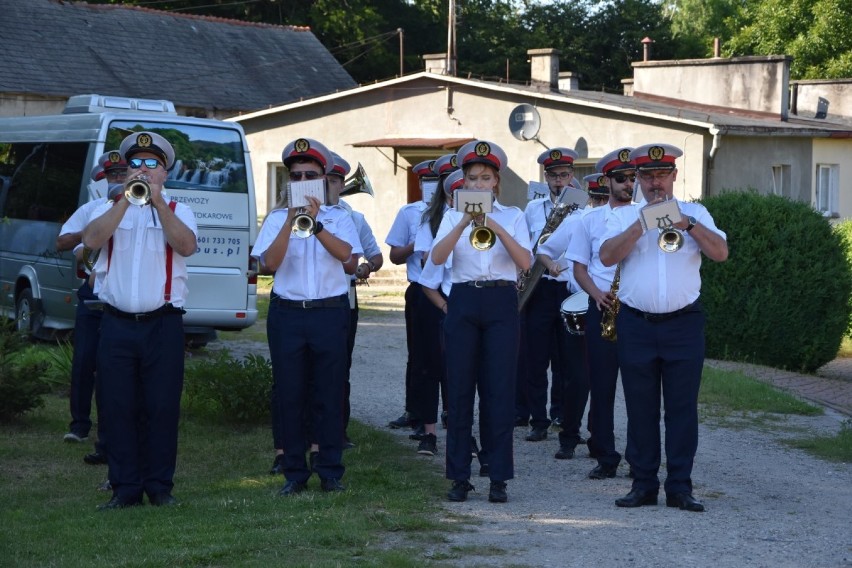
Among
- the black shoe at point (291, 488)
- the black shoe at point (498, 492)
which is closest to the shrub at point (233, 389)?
the black shoe at point (291, 488)

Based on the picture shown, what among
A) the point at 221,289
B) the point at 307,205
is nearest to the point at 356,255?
the point at 307,205

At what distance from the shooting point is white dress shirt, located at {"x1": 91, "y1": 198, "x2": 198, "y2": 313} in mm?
7250

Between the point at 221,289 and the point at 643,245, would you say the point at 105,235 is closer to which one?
the point at 643,245

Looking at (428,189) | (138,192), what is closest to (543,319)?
(428,189)

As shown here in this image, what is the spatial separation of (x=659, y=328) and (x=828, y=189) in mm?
25811

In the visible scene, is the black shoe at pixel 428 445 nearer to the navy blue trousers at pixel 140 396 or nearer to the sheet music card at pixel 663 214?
the navy blue trousers at pixel 140 396

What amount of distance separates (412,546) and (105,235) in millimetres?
2409

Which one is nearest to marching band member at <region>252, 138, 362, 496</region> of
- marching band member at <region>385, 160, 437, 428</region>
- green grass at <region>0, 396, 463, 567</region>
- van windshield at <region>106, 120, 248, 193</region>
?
green grass at <region>0, 396, 463, 567</region>

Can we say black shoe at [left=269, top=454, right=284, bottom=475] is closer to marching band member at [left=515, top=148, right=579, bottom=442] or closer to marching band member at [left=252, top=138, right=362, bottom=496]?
marching band member at [left=252, top=138, right=362, bottom=496]

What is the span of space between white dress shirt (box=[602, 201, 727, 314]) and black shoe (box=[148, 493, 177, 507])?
9.50 ft

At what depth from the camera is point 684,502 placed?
24.4 ft

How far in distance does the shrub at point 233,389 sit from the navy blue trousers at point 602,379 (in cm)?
299

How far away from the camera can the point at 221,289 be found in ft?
47.6

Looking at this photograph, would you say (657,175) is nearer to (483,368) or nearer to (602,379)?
(483,368)
